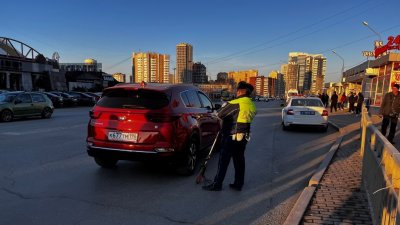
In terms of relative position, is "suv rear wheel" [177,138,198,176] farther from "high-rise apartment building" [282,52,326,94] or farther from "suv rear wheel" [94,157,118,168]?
"high-rise apartment building" [282,52,326,94]

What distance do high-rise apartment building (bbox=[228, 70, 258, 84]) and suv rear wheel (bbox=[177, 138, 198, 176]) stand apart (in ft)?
418

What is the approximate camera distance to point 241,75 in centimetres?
14250

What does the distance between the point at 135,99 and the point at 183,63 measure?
89.3 m

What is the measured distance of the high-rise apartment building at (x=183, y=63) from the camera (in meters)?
94.4

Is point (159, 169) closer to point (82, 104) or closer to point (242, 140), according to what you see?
point (242, 140)

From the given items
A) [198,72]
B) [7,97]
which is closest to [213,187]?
[7,97]

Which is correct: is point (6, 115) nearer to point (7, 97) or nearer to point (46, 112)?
point (7, 97)

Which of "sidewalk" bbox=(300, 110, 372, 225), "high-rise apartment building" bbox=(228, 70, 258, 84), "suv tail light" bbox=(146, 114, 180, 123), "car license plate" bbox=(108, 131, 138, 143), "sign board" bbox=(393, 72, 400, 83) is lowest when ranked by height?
"sidewalk" bbox=(300, 110, 372, 225)

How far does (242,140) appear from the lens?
229 inches

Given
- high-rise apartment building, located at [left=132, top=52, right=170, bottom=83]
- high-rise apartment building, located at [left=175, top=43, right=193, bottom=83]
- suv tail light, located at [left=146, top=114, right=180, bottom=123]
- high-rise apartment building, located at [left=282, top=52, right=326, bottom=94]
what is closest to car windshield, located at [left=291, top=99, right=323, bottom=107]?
suv tail light, located at [left=146, top=114, right=180, bottom=123]

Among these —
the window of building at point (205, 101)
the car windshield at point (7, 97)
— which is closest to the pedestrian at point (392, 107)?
the window of building at point (205, 101)

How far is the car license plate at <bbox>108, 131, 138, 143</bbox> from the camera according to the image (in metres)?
6.09

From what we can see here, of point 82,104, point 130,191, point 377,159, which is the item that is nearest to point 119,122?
point 130,191

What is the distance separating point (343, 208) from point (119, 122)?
12.7ft
